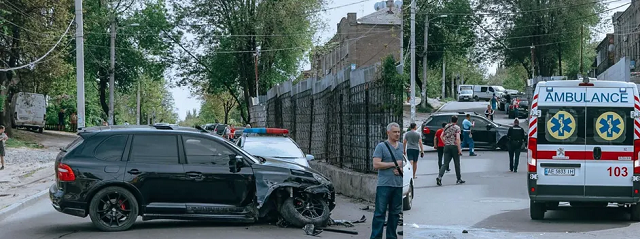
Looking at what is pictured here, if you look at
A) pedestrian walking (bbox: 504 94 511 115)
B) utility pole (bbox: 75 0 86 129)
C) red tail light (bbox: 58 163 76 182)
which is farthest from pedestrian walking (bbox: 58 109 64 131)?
red tail light (bbox: 58 163 76 182)

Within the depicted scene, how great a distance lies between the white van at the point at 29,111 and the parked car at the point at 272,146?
118 ft

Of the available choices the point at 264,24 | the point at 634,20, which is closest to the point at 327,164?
the point at 264,24

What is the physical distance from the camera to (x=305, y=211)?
12.1 metres

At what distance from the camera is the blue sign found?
42.4 feet

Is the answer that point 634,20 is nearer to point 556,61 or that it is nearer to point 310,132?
point 556,61

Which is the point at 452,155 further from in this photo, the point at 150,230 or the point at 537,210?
the point at 150,230

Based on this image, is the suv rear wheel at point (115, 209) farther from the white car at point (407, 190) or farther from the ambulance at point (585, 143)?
the ambulance at point (585, 143)

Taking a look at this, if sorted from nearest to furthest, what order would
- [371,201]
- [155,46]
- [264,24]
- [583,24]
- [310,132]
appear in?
[371,201]
[310,132]
[264,24]
[155,46]
[583,24]

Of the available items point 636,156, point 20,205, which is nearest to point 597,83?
point 636,156

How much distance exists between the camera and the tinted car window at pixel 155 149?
1180 cm

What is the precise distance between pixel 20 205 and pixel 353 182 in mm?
6864

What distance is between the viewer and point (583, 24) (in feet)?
202

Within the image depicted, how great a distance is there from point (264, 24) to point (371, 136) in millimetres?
37707

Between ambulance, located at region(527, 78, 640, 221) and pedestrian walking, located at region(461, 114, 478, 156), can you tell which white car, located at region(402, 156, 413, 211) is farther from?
pedestrian walking, located at region(461, 114, 478, 156)
